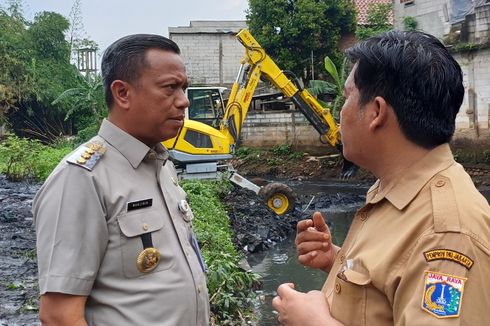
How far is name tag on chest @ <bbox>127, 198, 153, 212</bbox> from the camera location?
168 centimetres

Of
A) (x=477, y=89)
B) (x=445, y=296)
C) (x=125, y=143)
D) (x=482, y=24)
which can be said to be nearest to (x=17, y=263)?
(x=125, y=143)

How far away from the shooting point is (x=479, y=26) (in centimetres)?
1432

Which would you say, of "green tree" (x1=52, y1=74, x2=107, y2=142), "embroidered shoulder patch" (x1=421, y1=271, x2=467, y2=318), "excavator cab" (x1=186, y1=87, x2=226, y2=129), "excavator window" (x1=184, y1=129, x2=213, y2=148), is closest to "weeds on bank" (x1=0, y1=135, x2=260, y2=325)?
"excavator window" (x1=184, y1=129, x2=213, y2=148)

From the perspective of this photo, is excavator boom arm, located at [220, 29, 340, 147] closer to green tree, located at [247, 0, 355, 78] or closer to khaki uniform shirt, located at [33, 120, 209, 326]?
green tree, located at [247, 0, 355, 78]

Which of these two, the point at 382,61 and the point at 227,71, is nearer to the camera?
the point at 382,61

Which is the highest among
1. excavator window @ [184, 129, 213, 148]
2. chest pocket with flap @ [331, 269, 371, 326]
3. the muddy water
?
chest pocket with flap @ [331, 269, 371, 326]

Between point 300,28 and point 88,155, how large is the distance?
1837 cm

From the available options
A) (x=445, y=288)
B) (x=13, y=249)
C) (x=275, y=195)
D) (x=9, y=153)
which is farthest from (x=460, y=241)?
(x=9, y=153)

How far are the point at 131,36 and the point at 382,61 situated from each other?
37.9 inches

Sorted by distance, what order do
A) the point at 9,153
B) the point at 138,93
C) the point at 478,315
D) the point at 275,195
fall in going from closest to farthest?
the point at 478,315, the point at 138,93, the point at 275,195, the point at 9,153

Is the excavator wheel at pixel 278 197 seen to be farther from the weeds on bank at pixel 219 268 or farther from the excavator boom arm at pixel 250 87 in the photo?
the excavator boom arm at pixel 250 87

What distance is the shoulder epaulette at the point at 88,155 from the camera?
64.0 inches

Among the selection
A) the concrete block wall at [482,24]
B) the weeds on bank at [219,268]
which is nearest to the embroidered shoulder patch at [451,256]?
the weeds on bank at [219,268]

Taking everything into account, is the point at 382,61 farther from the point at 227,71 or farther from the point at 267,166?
the point at 227,71
